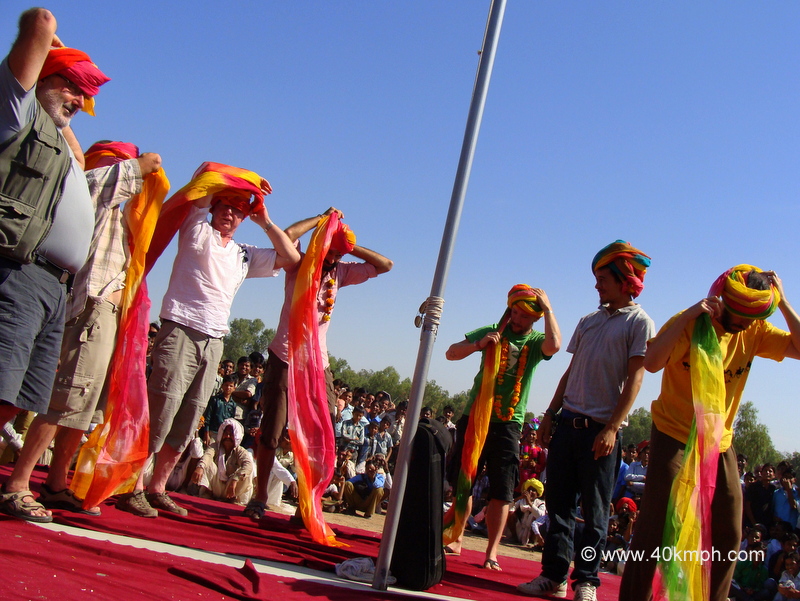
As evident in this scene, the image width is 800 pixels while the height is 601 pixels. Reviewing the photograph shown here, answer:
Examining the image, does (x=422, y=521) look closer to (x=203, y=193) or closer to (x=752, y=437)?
(x=203, y=193)

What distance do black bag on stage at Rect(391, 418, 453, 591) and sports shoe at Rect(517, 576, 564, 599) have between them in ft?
2.37

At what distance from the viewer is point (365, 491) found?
10.3 m

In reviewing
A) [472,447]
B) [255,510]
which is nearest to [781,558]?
[472,447]

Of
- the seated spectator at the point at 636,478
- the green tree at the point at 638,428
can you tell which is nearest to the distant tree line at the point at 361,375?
the green tree at the point at 638,428

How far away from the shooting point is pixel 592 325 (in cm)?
469

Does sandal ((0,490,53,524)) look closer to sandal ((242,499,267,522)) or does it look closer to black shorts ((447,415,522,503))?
sandal ((242,499,267,522))

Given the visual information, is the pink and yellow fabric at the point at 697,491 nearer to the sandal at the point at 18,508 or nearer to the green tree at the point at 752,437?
the sandal at the point at 18,508

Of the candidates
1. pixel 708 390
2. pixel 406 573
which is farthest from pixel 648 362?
pixel 406 573

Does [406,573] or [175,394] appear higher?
[175,394]

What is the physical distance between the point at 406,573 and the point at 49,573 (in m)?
1.81

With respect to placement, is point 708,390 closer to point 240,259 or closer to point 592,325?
point 592,325

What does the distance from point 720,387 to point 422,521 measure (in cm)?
174

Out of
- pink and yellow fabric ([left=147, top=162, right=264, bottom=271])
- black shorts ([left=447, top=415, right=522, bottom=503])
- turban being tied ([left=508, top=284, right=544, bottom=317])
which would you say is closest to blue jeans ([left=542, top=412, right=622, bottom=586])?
black shorts ([left=447, top=415, right=522, bottom=503])

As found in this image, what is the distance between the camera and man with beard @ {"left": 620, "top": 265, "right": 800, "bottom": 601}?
359 cm
